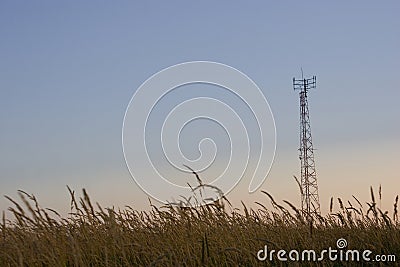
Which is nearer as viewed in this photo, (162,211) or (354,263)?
(354,263)

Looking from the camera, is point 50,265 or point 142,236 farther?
point 142,236

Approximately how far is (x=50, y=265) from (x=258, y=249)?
208 cm

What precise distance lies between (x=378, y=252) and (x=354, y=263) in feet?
1.54

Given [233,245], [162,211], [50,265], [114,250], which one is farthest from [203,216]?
[50,265]

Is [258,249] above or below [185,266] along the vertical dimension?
above

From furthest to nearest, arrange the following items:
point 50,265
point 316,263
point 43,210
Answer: point 43,210 → point 316,263 → point 50,265

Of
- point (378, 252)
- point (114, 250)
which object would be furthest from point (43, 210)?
point (378, 252)

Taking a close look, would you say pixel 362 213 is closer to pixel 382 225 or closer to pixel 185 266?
pixel 382 225

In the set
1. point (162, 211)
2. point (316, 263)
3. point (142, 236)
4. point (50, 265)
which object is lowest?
point (50, 265)

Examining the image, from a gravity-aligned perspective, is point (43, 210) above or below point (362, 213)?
below

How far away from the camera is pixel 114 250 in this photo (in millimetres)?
6297

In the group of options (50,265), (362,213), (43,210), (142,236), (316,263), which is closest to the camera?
(50,265)

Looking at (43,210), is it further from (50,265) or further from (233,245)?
(233,245)

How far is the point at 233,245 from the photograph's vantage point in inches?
263
